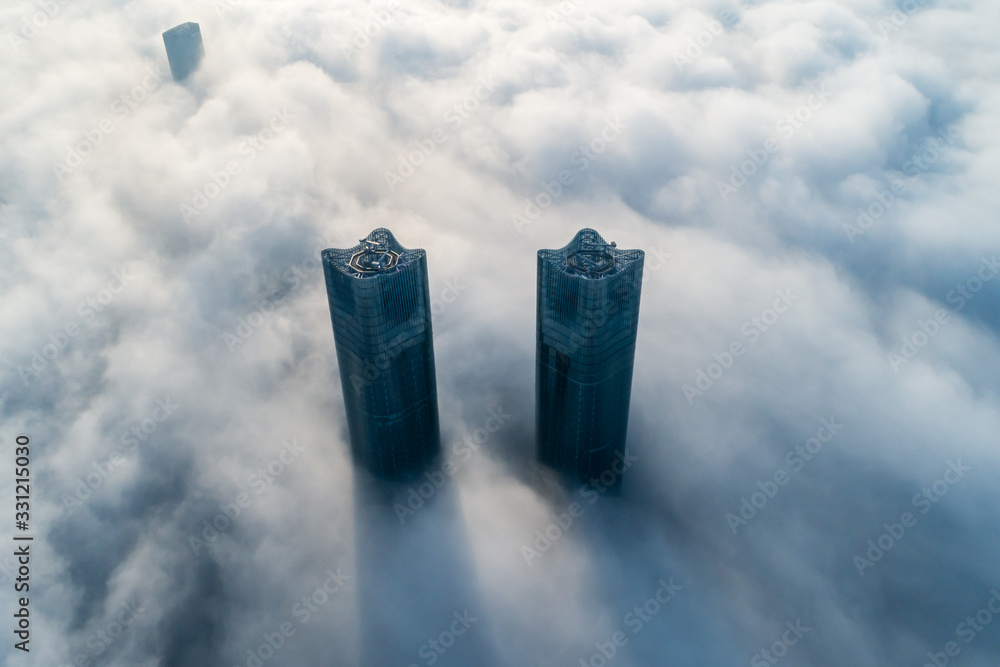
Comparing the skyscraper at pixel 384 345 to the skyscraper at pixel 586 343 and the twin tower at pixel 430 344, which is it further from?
the skyscraper at pixel 586 343

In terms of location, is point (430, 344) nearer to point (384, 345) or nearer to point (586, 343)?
point (384, 345)

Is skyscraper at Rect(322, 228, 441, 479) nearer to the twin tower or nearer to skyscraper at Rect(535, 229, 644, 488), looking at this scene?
the twin tower

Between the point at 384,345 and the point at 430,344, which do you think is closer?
the point at 384,345

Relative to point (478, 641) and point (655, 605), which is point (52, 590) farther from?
point (655, 605)

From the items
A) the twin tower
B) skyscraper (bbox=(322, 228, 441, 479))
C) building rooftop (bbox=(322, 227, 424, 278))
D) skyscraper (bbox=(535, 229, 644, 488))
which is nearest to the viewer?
building rooftop (bbox=(322, 227, 424, 278))

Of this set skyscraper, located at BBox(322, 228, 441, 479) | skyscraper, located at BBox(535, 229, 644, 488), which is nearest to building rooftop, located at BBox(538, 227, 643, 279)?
skyscraper, located at BBox(535, 229, 644, 488)

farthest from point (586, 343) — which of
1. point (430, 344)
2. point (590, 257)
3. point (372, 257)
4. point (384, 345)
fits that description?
point (372, 257)

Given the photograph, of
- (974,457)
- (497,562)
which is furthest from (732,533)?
(974,457)
